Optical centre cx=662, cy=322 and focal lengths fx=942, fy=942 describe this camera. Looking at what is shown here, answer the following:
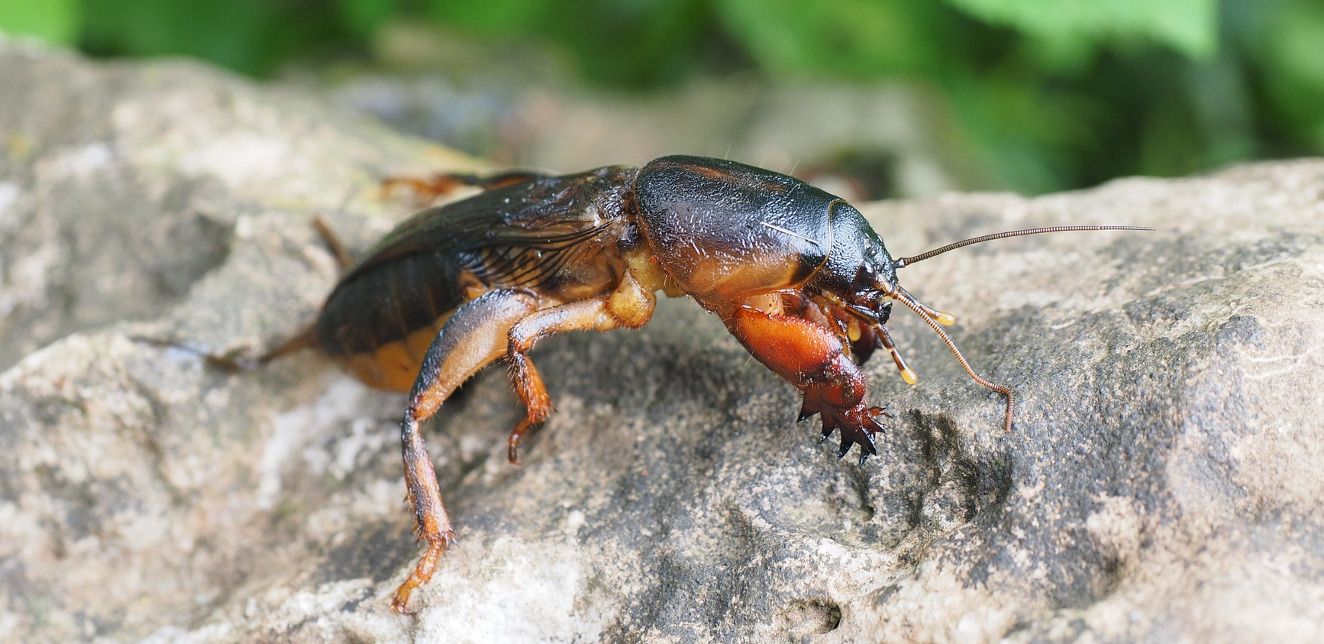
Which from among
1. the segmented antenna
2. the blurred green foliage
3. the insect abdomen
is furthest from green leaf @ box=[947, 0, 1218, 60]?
the insect abdomen

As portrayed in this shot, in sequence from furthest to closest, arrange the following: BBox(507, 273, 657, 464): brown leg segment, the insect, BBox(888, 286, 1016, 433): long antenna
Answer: BBox(507, 273, 657, 464): brown leg segment < the insect < BBox(888, 286, 1016, 433): long antenna

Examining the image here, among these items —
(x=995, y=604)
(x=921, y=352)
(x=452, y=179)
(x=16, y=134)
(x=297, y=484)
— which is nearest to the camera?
(x=995, y=604)

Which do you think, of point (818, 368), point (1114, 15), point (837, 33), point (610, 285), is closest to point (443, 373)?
point (610, 285)

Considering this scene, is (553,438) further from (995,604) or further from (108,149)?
(108,149)

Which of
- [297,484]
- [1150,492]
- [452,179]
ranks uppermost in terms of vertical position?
[1150,492]

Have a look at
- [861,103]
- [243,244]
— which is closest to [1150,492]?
[243,244]

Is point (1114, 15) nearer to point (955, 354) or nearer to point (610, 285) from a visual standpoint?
point (955, 354)

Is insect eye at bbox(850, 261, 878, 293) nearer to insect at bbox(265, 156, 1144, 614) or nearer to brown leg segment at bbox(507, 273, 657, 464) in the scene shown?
insect at bbox(265, 156, 1144, 614)
